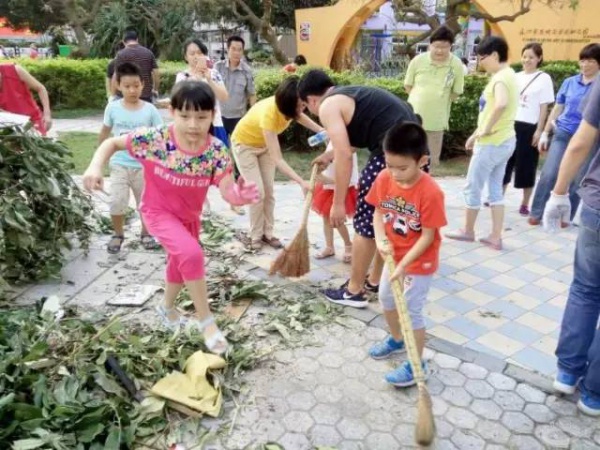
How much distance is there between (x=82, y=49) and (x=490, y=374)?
897 inches

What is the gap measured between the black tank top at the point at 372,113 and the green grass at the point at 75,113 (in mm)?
10870

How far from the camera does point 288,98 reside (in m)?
3.82

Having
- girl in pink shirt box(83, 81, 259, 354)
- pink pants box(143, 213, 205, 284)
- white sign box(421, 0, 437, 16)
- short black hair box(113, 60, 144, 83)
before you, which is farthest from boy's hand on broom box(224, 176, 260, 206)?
white sign box(421, 0, 437, 16)

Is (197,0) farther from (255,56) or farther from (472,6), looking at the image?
(472,6)

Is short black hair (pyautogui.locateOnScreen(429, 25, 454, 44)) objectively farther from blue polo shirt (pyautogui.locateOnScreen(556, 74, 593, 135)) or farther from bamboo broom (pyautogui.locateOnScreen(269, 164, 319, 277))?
bamboo broom (pyautogui.locateOnScreen(269, 164, 319, 277))

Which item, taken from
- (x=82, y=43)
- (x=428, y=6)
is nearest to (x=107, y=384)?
(x=428, y=6)

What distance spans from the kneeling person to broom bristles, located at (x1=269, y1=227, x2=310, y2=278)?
54.6 inches

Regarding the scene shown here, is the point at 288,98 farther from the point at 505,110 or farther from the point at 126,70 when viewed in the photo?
the point at 505,110

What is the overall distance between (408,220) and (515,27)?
14.8 metres

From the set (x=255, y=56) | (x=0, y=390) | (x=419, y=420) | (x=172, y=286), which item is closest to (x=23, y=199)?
(x=172, y=286)

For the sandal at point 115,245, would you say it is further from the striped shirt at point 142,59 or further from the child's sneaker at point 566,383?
the child's sneaker at point 566,383

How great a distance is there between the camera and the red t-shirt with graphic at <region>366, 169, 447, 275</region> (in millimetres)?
2561

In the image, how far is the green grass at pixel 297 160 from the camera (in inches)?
298

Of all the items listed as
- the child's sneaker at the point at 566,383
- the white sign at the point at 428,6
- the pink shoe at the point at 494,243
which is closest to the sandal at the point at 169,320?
the child's sneaker at the point at 566,383
